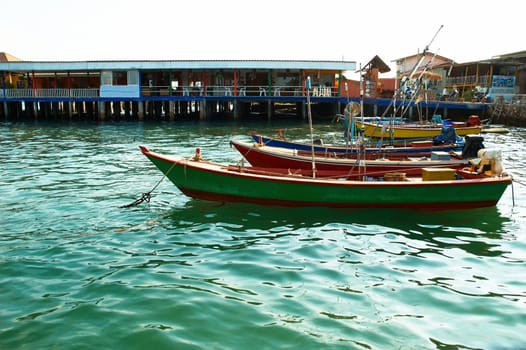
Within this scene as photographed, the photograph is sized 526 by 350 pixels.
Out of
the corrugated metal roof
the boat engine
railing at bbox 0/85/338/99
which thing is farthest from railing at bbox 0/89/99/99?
the boat engine

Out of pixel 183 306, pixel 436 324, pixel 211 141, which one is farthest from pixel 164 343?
pixel 211 141

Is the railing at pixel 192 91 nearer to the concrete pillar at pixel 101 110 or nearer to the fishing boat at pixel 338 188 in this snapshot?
the concrete pillar at pixel 101 110

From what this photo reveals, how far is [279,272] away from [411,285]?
6.39ft

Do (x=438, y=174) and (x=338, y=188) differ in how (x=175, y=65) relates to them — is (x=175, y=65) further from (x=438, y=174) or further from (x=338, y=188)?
(x=438, y=174)

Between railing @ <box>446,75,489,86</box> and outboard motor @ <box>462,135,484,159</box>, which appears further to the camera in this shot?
railing @ <box>446,75,489,86</box>

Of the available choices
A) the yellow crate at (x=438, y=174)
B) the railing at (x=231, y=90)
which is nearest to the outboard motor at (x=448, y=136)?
the yellow crate at (x=438, y=174)

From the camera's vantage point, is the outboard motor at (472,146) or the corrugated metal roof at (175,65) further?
the corrugated metal roof at (175,65)

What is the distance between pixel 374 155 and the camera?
49.8 feet

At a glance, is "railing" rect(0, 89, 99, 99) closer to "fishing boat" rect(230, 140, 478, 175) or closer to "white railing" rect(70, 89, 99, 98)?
"white railing" rect(70, 89, 99, 98)

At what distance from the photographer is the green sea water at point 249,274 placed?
5.57 m

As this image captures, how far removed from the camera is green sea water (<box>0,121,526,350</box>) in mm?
5574

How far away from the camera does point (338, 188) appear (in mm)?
10055

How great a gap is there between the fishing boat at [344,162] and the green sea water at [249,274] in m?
1.84

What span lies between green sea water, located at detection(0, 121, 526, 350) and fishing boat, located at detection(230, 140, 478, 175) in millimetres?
1842
